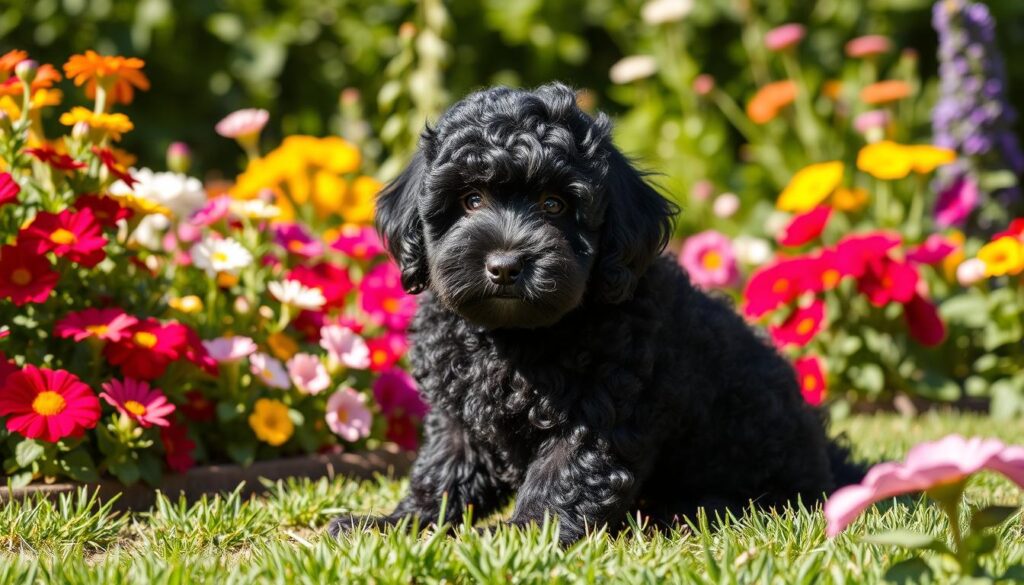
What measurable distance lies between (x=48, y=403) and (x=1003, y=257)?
13.0ft

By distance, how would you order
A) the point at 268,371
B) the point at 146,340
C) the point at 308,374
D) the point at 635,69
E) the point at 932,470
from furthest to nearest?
the point at 635,69
the point at 308,374
the point at 268,371
the point at 146,340
the point at 932,470

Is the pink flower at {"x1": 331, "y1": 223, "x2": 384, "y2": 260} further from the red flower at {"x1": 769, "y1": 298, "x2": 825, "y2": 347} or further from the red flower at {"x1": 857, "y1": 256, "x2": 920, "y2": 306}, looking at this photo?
the red flower at {"x1": 857, "y1": 256, "x2": 920, "y2": 306}

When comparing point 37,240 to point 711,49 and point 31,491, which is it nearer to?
point 31,491

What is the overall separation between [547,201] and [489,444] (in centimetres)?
74

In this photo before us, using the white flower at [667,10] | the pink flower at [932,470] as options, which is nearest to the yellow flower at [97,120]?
the pink flower at [932,470]

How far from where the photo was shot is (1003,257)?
4.88 m

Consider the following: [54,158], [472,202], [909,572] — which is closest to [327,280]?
[54,158]

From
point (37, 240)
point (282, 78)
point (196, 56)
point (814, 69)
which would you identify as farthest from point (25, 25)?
point (814, 69)

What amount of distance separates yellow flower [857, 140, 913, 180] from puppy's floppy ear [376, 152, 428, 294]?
3114mm

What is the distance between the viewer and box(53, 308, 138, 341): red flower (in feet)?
11.1

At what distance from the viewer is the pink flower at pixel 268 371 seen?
392 centimetres

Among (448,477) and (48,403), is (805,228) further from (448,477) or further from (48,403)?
(48,403)

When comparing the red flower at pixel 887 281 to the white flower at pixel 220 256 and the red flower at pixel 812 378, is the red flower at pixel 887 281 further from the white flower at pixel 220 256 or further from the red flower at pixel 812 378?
the white flower at pixel 220 256

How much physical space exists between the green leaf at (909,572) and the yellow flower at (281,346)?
8.58 feet
